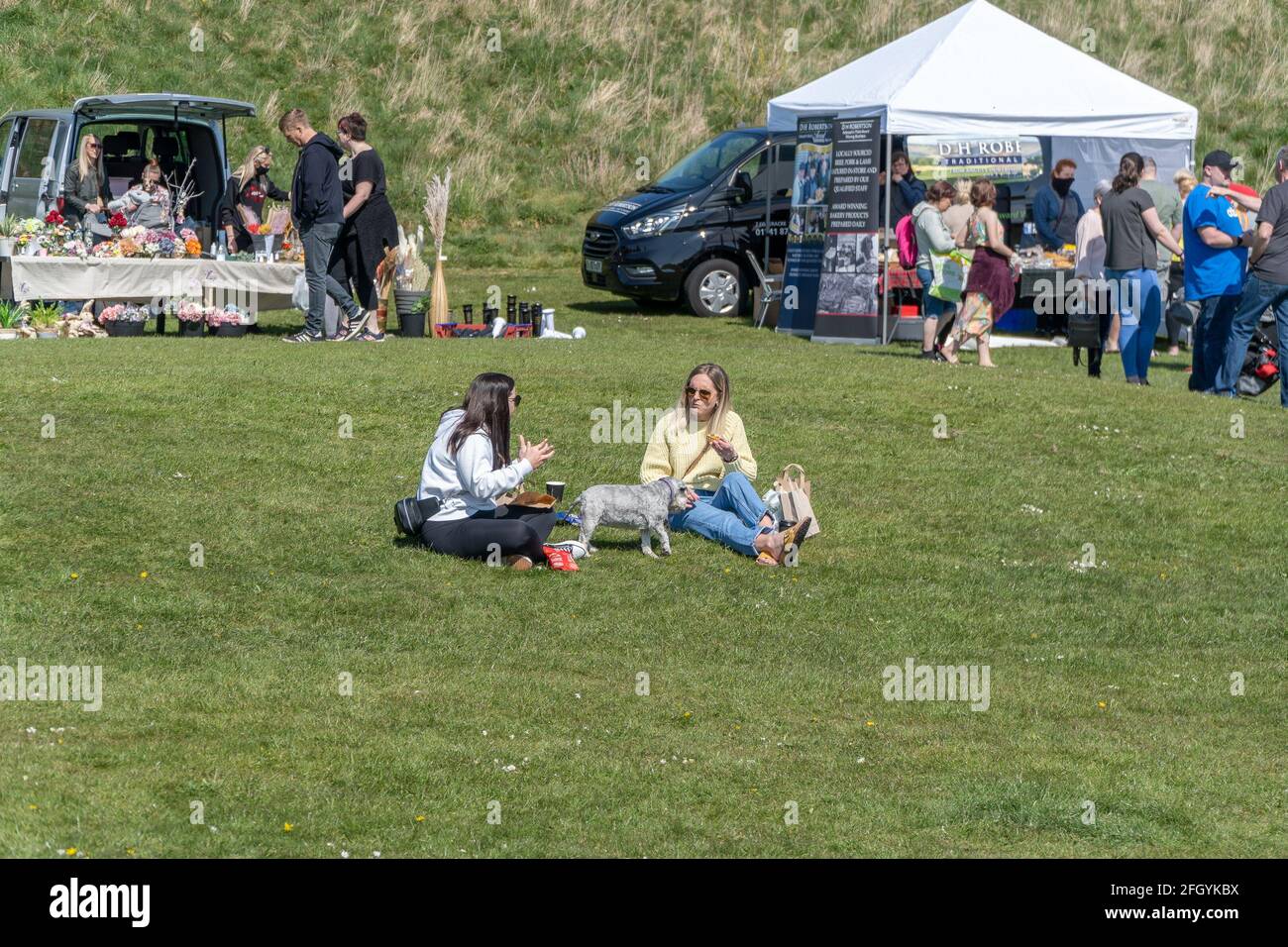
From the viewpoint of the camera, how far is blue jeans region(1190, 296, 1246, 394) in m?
17.2

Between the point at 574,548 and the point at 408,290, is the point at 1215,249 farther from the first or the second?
the point at 574,548

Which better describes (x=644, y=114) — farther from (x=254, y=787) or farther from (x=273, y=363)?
(x=254, y=787)

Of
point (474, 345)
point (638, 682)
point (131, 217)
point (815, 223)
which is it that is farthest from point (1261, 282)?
point (131, 217)

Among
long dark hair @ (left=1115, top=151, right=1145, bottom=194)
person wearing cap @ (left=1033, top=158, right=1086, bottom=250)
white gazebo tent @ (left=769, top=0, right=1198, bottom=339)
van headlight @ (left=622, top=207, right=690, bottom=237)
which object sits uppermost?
white gazebo tent @ (left=769, top=0, right=1198, bottom=339)

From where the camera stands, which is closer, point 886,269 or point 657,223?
point 886,269

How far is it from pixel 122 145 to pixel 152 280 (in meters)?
3.17

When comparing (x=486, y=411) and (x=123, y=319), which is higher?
(x=486, y=411)

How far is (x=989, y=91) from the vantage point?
67.8 feet

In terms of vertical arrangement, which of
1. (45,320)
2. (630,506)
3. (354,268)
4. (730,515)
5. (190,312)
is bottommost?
(730,515)

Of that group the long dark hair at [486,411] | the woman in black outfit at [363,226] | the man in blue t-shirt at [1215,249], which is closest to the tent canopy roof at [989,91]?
the man in blue t-shirt at [1215,249]

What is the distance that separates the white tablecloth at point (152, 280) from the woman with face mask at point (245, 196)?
4.47 feet

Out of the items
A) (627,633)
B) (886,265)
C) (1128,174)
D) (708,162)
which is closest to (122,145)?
(708,162)

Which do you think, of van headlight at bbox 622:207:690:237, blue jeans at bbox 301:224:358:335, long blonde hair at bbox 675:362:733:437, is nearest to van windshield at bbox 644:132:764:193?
van headlight at bbox 622:207:690:237

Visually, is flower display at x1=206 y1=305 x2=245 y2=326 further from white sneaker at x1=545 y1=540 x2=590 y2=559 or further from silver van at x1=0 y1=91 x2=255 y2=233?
white sneaker at x1=545 y1=540 x2=590 y2=559
